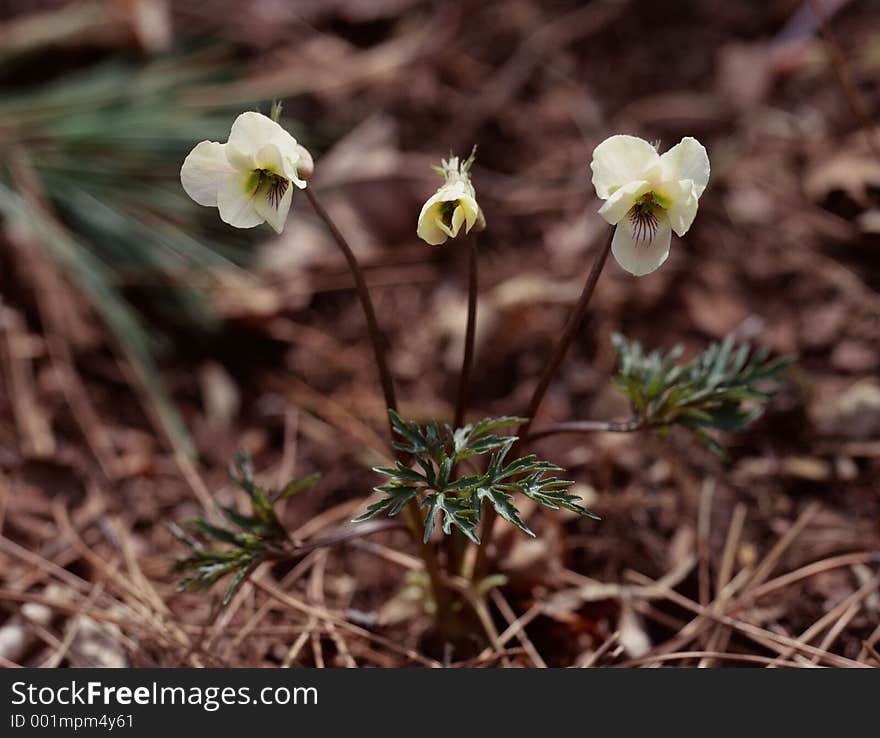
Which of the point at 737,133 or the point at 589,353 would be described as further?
the point at 737,133

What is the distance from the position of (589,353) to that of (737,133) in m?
0.79

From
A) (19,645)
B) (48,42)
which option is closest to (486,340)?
(19,645)

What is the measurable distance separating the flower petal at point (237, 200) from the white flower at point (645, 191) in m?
0.49

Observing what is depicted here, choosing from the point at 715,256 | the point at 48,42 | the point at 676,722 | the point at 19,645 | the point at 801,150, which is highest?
the point at 48,42

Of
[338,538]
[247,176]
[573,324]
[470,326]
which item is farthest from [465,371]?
[247,176]

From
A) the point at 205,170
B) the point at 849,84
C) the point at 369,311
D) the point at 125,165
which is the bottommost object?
the point at 369,311

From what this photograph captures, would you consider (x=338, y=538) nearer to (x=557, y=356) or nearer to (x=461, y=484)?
(x=461, y=484)

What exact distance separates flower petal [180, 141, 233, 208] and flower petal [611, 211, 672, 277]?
1.85ft

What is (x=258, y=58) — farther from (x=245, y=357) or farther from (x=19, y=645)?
(x=19, y=645)

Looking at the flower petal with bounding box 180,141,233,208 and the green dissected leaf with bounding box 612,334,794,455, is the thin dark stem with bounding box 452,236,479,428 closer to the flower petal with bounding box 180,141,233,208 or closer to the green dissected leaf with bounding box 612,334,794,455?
the green dissected leaf with bounding box 612,334,794,455

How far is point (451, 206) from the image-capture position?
1.35 m

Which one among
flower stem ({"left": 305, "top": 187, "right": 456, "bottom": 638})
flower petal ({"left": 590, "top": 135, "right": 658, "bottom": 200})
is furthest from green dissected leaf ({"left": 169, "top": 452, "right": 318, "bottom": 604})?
flower petal ({"left": 590, "top": 135, "right": 658, "bottom": 200})

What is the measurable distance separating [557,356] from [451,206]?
288 millimetres

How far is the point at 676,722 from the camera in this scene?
4.82 ft
